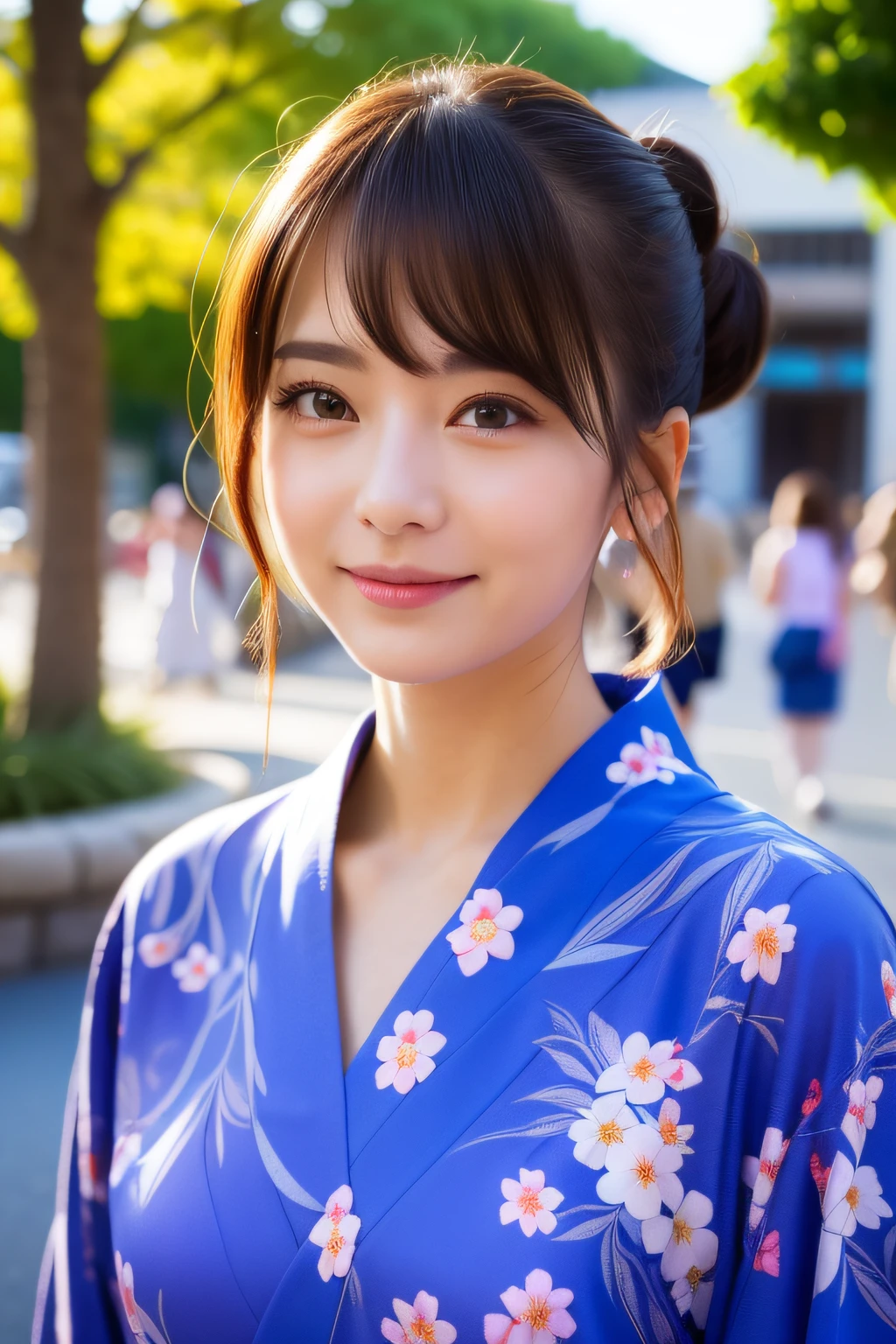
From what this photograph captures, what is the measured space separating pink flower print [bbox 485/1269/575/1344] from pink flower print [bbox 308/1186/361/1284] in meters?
0.13

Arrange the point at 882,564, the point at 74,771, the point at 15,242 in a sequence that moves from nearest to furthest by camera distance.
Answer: the point at 74,771 < the point at 15,242 < the point at 882,564

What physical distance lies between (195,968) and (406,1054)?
317 mm

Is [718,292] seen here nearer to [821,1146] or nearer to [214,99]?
[821,1146]

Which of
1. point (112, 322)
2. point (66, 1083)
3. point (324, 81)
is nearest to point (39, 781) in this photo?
point (66, 1083)

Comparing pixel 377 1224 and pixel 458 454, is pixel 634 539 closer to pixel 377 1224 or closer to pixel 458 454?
pixel 458 454

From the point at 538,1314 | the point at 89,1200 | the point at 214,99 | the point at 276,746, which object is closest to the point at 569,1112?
the point at 538,1314

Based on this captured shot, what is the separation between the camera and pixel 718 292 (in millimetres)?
1322

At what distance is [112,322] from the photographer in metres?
25.1

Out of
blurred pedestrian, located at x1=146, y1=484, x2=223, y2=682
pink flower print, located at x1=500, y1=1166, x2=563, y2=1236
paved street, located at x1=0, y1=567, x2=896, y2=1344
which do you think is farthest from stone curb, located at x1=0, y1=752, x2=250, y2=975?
blurred pedestrian, located at x1=146, y1=484, x2=223, y2=682

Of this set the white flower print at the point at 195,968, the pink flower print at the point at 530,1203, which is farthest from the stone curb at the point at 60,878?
the pink flower print at the point at 530,1203

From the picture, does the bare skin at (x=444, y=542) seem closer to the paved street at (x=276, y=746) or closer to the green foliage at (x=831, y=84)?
the paved street at (x=276, y=746)

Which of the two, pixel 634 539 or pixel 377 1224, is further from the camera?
pixel 634 539

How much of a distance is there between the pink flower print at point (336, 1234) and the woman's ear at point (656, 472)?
0.62 metres

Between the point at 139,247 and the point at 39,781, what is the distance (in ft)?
12.1
